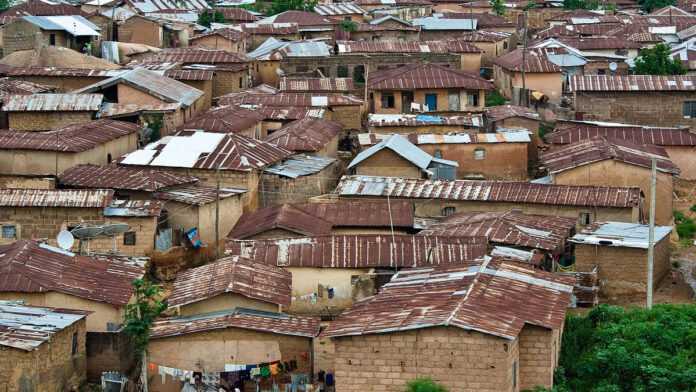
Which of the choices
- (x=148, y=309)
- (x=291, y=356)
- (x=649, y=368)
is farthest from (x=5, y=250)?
(x=649, y=368)

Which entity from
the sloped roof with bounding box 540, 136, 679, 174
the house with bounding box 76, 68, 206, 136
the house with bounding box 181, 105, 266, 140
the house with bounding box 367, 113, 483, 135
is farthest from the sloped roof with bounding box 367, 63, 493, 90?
the sloped roof with bounding box 540, 136, 679, 174

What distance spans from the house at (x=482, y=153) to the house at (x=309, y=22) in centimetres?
2040

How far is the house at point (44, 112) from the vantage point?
1474 inches

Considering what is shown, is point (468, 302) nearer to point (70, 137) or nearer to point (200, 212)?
point (200, 212)

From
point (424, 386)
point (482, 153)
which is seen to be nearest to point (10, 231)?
point (482, 153)

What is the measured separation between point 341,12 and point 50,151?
3296 cm

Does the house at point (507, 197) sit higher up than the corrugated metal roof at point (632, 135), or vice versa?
the corrugated metal roof at point (632, 135)

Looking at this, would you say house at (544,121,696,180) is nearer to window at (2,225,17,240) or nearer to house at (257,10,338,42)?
window at (2,225,17,240)

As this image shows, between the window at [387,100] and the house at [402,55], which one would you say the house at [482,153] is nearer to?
the window at [387,100]

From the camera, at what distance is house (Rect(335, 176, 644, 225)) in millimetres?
31328

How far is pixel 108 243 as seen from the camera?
29.3 meters

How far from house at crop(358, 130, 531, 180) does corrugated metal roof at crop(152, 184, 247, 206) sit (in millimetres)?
6018

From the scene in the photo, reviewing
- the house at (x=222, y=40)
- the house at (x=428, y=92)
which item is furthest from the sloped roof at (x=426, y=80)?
the house at (x=222, y=40)

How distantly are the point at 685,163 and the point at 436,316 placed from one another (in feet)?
64.1
